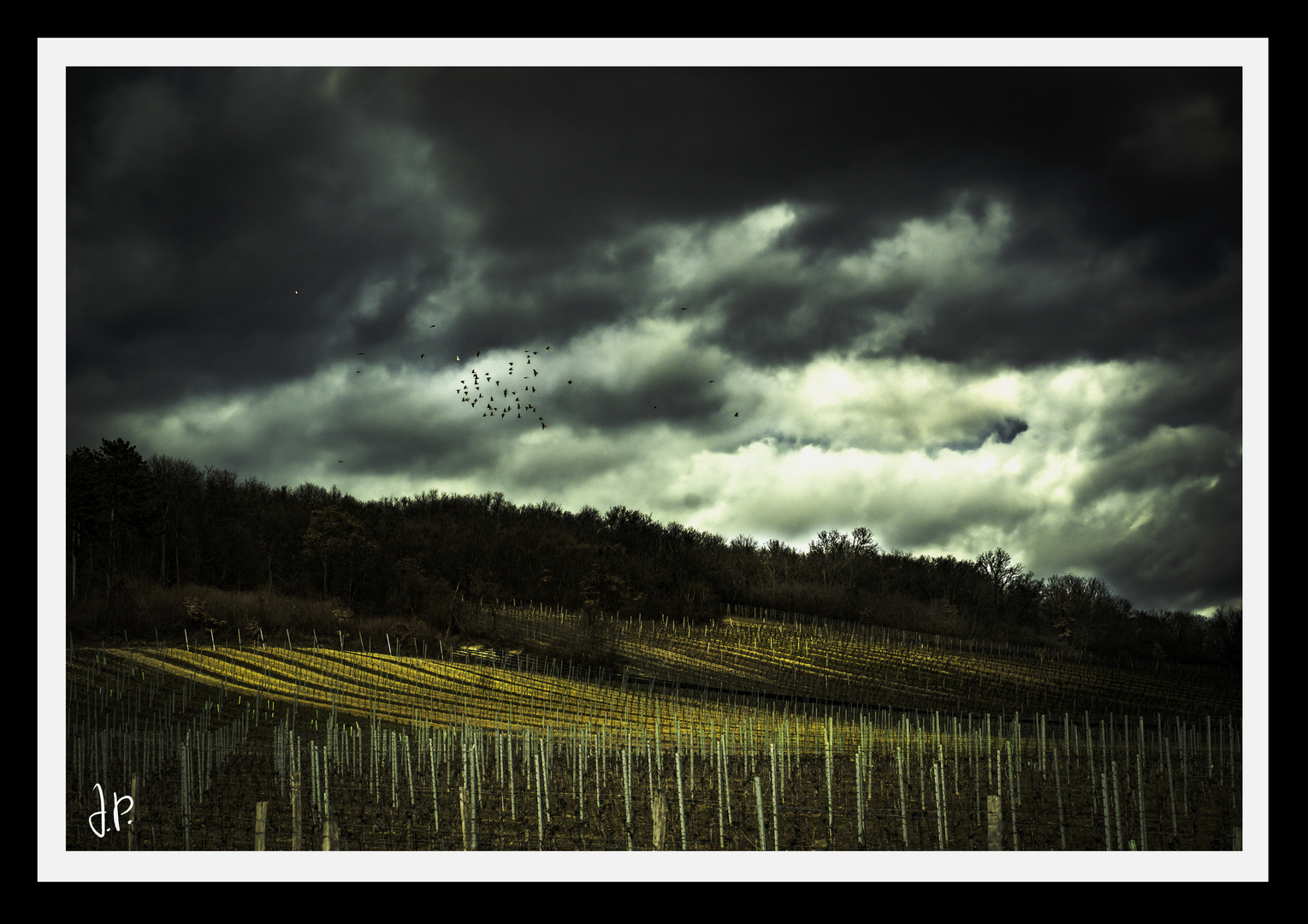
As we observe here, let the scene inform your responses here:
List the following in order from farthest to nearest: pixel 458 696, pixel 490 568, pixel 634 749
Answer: pixel 490 568, pixel 458 696, pixel 634 749

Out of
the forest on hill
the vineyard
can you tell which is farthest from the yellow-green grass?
the forest on hill

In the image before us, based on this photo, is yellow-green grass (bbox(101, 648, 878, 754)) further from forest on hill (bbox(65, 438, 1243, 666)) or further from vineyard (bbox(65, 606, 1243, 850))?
forest on hill (bbox(65, 438, 1243, 666))

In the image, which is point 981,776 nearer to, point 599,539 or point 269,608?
point 269,608

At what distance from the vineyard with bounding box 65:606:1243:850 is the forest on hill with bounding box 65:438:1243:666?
1888mm

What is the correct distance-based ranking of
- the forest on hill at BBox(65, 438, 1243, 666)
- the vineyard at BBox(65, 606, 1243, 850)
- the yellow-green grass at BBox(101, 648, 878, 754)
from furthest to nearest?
the forest on hill at BBox(65, 438, 1243, 666) < the yellow-green grass at BBox(101, 648, 878, 754) < the vineyard at BBox(65, 606, 1243, 850)

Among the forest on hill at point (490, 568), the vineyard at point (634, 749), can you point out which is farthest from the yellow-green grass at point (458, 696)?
the forest on hill at point (490, 568)

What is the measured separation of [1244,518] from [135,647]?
2107cm

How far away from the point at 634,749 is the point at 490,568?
71.5 ft

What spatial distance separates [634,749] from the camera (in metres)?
12.7

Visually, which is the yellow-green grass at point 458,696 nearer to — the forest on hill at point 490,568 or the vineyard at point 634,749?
the vineyard at point 634,749

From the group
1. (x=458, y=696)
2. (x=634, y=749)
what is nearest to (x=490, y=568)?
(x=458, y=696)

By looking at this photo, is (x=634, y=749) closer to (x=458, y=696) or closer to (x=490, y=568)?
(x=458, y=696)

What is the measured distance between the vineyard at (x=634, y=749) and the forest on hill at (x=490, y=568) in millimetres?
1888

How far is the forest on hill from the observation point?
81.5 feet
